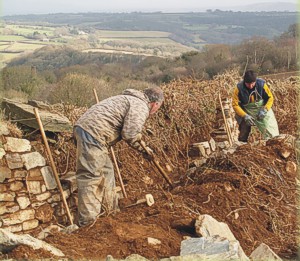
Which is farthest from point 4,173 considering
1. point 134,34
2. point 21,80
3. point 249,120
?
point 134,34

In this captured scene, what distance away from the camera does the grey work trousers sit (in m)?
6.55

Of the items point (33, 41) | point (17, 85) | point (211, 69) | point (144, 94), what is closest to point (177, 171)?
point (144, 94)

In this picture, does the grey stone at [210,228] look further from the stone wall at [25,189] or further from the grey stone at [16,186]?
the grey stone at [16,186]

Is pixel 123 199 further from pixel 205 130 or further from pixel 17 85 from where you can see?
Answer: pixel 17 85

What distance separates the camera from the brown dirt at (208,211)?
5152 millimetres

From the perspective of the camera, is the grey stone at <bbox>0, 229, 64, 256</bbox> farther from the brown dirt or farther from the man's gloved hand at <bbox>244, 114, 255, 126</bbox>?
the man's gloved hand at <bbox>244, 114, 255, 126</bbox>

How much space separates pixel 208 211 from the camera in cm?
642

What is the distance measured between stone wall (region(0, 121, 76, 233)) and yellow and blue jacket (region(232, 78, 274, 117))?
11.6 feet

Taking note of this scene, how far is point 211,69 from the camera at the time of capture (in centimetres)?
2700

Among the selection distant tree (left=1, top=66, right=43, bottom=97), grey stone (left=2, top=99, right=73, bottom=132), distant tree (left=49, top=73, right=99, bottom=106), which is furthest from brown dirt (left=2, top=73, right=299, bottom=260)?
distant tree (left=1, top=66, right=43, bottom=97)

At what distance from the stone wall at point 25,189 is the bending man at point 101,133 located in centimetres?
92

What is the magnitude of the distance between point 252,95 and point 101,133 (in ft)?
11.8

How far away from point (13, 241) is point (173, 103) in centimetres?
668

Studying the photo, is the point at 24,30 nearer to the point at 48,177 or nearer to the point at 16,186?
the point at 48,177
